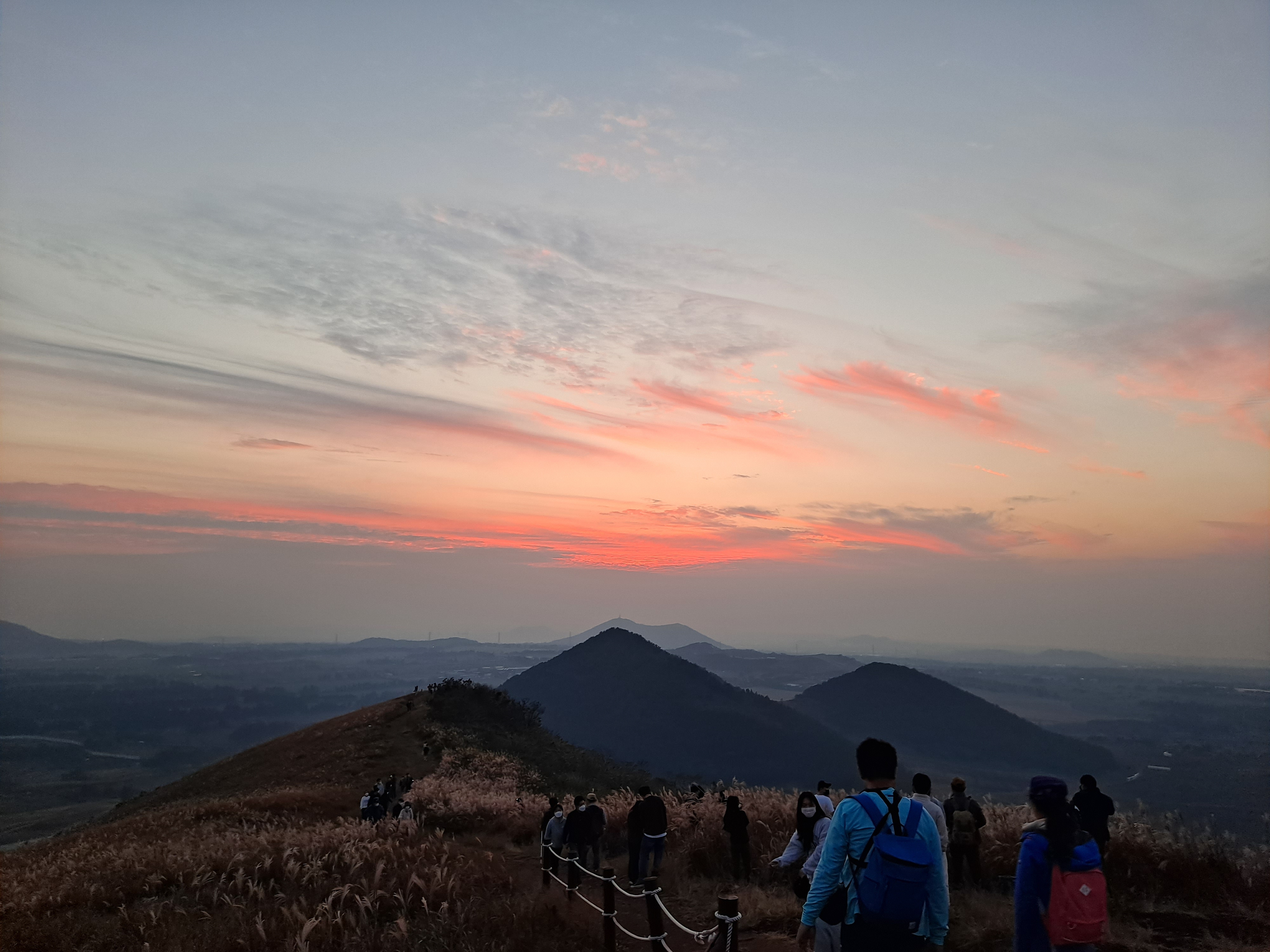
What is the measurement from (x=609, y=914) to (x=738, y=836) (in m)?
4.60

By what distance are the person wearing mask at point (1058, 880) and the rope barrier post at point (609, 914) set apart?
5.84 metres

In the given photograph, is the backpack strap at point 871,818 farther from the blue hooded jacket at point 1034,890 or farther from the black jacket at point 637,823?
the black jacket at point 637,823

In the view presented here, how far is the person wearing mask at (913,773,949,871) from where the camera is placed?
8.16 meters

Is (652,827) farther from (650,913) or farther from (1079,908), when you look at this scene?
(1079,908)

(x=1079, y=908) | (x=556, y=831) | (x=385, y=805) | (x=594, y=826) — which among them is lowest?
(x=385, y=805)

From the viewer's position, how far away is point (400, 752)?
3675 cm

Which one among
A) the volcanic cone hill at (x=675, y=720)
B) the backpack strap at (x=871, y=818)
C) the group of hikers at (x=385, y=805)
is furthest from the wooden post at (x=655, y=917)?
the volcanic cone hill at (x=675, y=720)

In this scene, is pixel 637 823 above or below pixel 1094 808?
below

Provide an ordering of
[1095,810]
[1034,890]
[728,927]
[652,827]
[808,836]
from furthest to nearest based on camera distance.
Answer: [652,827] → [1095,810] → [808,836] → [728,927] → [1034,890]

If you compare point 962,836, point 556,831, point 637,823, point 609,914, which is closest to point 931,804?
point 609,914

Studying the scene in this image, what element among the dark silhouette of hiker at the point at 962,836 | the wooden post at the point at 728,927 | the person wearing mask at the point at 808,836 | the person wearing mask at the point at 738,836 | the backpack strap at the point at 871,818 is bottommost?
the person wearing mask at the point at 738,836

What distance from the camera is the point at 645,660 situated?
192375 millimetres

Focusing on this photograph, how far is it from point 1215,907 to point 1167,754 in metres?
232

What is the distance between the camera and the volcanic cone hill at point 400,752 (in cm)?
3409
